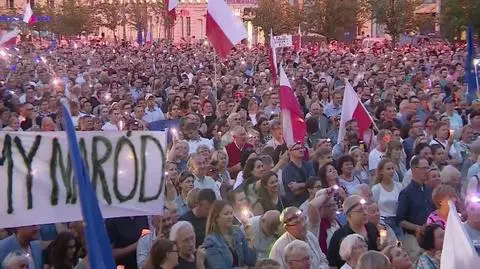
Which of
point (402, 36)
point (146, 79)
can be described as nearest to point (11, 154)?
point (146, 79)

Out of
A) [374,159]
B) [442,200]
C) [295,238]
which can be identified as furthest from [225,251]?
[374,159]

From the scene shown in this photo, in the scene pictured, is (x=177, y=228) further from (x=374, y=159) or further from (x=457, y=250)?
(x=374, y=159)

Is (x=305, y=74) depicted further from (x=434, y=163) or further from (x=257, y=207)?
(x=257, y=207)

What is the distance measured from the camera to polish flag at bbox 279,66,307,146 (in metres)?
11.2

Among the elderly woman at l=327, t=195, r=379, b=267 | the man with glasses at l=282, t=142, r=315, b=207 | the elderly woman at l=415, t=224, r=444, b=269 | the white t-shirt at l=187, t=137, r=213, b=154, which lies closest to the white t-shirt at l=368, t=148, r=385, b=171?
the man with glasses at l=282, t=142, r=315, b=207

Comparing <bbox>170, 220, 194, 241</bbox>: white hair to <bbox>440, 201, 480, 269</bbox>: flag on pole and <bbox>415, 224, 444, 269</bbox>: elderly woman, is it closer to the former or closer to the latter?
<bbox>415, 224, 444, 269</bbox>: elderly woman

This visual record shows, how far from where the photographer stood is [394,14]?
44.4m

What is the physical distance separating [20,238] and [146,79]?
1580 cm

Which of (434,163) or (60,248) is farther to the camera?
(434,163)

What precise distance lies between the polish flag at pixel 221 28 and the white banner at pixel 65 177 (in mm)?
9739

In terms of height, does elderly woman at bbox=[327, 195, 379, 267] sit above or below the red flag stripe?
below

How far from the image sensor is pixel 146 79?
22672 mm

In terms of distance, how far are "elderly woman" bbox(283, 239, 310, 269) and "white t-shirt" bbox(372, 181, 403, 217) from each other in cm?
239

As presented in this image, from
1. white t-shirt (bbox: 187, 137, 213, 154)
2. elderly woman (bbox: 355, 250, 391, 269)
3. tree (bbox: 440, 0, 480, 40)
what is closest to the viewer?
elderly woman (bbox: 355, 250, 391, 269)
